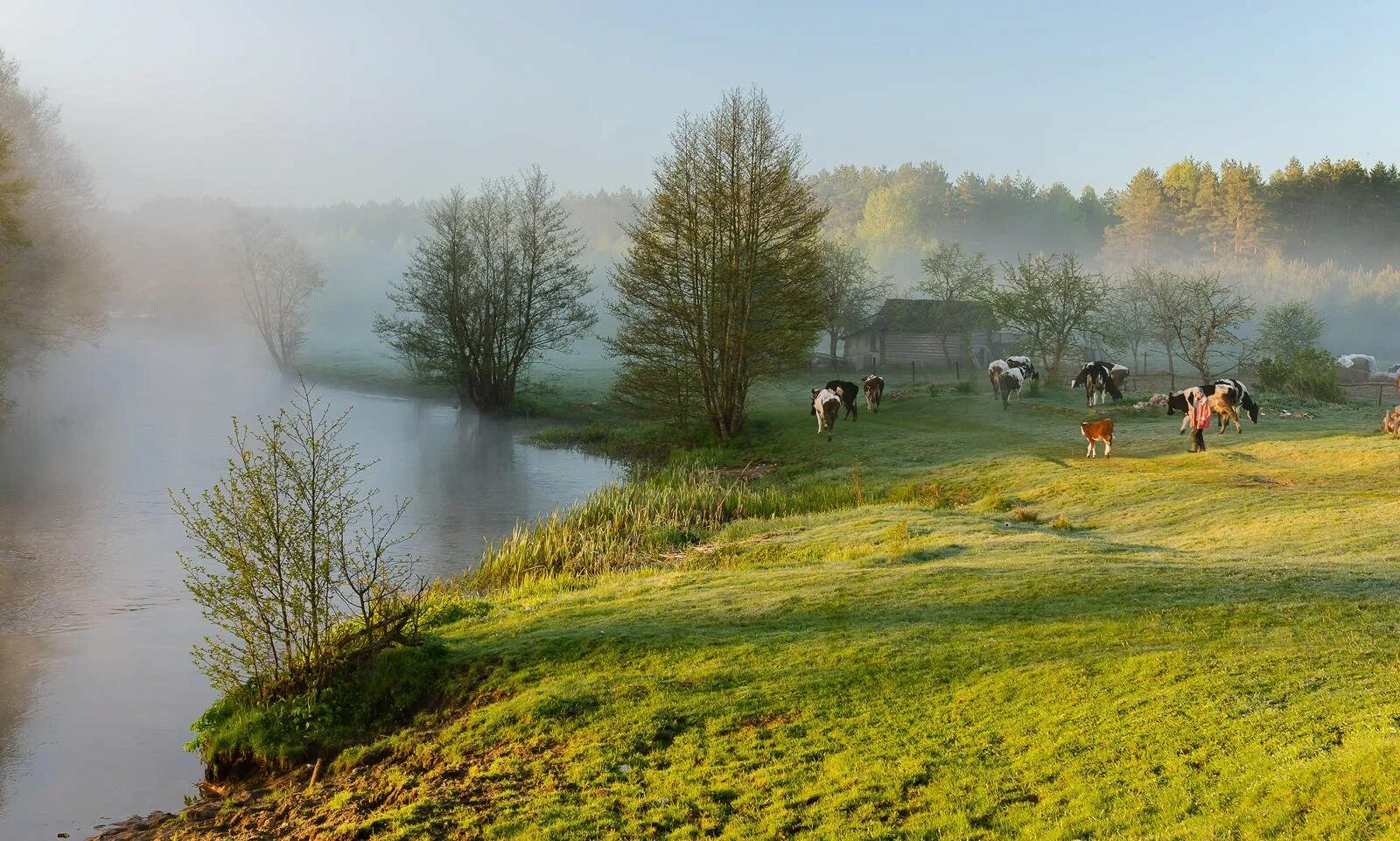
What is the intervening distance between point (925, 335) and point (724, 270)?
35.3 metres

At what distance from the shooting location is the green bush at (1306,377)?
144ft

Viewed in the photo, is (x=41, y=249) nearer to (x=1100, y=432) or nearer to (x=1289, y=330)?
(x=1100, y=432)

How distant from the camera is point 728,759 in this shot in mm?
9234

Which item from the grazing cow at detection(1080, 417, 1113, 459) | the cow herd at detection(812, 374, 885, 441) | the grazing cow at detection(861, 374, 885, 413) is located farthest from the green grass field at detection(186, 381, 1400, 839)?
the grazing cow at detection(861, 374, 885, 413)

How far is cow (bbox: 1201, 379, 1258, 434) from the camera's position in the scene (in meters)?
31.8

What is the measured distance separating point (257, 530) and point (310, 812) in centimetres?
417

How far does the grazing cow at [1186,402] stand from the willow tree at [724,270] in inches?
562

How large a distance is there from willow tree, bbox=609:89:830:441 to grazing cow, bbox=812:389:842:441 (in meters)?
3.26

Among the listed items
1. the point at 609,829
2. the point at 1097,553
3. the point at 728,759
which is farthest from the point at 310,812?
the point at 1097,553

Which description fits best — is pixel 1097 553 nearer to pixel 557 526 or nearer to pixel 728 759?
pixel 728 759

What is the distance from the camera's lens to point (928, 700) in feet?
32.6

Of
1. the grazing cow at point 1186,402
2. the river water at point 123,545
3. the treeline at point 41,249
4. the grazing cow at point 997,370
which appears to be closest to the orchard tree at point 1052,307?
the grazing cow at point 997,370

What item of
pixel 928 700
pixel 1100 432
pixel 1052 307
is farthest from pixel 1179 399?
pixel 928 700

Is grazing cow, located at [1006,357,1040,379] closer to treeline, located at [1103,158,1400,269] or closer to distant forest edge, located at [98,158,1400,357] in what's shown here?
distant forest edge, located at [98,158,1400,357]
